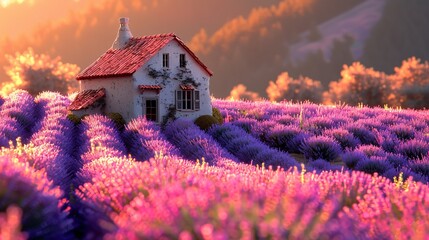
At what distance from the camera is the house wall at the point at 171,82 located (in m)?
18.0

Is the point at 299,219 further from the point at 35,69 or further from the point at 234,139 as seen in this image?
the point at 35,69

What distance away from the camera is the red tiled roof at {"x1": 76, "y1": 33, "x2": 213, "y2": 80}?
18.2m

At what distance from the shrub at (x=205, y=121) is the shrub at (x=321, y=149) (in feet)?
11.6

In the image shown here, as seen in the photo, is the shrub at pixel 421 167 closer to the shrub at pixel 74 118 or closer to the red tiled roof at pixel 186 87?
the red tiled roof at pixel 186 87

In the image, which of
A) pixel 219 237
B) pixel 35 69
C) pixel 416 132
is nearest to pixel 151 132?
pixel 416 132

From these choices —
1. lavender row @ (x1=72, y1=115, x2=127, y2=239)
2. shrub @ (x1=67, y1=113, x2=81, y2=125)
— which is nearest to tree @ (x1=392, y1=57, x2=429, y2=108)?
shrub @ (x1=67, y1=113, x2=81, y2=125)

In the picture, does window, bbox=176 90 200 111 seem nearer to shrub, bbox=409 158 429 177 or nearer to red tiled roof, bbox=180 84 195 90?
red tiled roof, bbox=180 84 195 90

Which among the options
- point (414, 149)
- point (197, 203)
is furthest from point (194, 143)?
point (197, 203)

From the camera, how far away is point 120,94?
18594mm

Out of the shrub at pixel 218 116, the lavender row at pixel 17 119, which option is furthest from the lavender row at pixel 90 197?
the shrub at pixel 218 116

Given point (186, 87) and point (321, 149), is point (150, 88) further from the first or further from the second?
point (321, 149)

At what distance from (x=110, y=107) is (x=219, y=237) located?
15.7 meters

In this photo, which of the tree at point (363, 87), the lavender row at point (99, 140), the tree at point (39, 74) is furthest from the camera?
the tree at point (363, 87)

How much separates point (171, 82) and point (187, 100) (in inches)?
30.6
